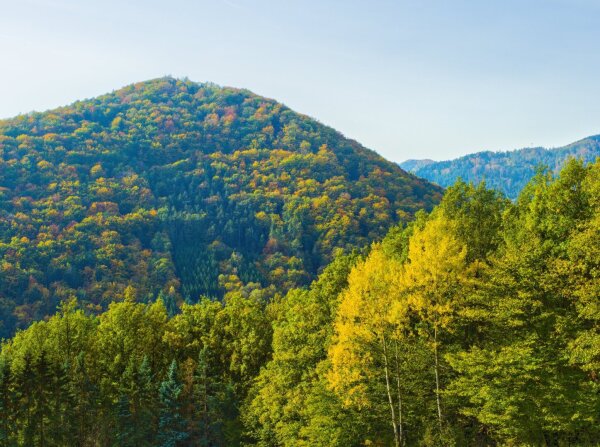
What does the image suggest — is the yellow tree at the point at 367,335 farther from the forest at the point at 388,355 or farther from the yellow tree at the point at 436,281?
the yellow tree at the point at 436,281

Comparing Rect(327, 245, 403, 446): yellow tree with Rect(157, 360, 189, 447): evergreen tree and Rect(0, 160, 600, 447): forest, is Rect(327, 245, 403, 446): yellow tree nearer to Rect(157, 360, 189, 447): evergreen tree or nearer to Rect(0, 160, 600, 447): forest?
Rect(0, 160, 600, 447): forest

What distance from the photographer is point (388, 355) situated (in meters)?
42.3

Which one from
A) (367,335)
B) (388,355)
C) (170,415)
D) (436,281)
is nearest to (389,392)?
(388,355)

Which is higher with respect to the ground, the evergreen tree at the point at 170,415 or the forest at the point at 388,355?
the forest at the point at 388,355

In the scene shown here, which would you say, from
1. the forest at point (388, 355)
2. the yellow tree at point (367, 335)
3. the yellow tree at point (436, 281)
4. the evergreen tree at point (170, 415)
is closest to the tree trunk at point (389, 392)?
the yellow tree at point (367, 335)

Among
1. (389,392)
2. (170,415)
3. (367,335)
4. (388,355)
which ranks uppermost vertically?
(367,335)

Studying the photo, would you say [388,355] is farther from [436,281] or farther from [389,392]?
[436,281]

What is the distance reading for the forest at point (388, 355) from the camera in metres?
33.8

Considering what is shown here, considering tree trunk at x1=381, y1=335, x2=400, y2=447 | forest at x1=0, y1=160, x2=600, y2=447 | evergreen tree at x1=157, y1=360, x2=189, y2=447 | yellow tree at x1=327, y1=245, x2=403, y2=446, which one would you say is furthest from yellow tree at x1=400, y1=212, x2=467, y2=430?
evergreen tree at x1=157, y1=360, x2=189, y2=447

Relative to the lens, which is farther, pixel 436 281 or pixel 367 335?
pixel 367 335

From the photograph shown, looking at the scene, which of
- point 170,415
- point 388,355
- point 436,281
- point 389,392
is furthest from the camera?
point 170,415

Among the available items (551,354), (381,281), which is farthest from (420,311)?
(551,354)

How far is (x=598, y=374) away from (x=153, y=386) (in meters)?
44.1

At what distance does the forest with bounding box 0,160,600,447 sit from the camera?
33.8 m
